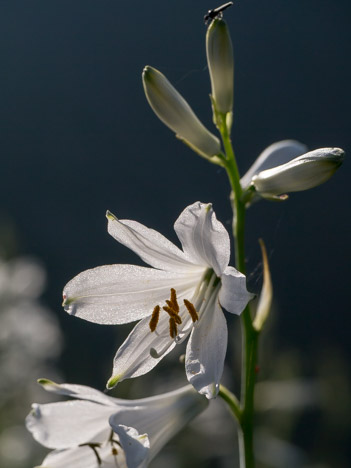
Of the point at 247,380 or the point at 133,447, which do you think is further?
the point at 247,380

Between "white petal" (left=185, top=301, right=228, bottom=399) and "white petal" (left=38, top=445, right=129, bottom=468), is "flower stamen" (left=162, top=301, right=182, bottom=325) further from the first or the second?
"white petal" (left=38, top=445, right=129, bottom=468)

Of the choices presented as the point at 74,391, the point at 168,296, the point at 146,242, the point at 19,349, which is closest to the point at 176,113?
the point at 146,242

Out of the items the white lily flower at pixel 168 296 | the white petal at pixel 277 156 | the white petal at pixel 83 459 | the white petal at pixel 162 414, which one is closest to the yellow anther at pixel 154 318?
the white lily flower at pixel 168 296

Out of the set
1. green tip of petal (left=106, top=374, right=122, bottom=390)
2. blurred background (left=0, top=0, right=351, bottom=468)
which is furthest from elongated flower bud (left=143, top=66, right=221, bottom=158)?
blurred background (left=0, top=0, right=351, bottom=468)

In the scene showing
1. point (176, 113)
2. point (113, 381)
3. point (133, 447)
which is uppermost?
point (176, 113)

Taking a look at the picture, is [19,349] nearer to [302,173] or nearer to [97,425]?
[97,425]

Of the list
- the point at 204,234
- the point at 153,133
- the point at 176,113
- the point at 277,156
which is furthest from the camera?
the point at 153,133
